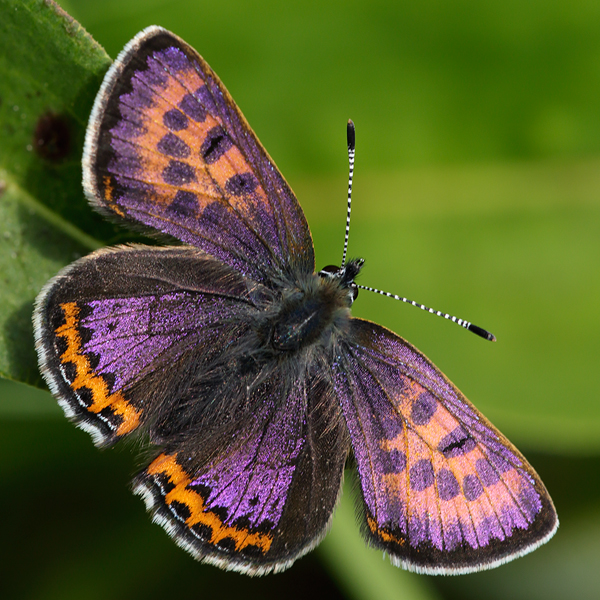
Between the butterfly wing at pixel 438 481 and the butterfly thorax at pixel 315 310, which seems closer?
the butterfly wing at pixel 438 481

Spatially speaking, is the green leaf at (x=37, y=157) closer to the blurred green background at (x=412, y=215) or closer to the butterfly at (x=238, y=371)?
the butterfly at (x=238, y=371)

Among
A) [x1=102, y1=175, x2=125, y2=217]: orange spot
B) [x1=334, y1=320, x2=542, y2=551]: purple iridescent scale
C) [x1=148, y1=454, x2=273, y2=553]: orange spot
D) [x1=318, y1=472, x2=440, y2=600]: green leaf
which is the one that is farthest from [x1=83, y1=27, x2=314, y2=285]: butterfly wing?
[x1=318, y1=472, x2=440, y2=600]: green leaf

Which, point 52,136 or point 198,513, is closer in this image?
point 198,513

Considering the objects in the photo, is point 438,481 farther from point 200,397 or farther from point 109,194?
point 109,194

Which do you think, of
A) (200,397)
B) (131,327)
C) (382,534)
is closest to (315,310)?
(200,397)

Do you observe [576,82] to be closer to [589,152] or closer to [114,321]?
[589,152]

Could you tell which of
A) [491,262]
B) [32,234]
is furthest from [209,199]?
[491,262]

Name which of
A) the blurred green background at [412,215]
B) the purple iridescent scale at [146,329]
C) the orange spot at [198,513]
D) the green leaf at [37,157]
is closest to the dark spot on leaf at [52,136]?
the green leaf at [37,157]

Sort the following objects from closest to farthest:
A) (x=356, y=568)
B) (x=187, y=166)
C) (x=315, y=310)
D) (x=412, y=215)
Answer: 1. (x=187, y=166)
2. (x=315, y=310)
3. (x=356, y=568)
4. (x=412, y=215)
